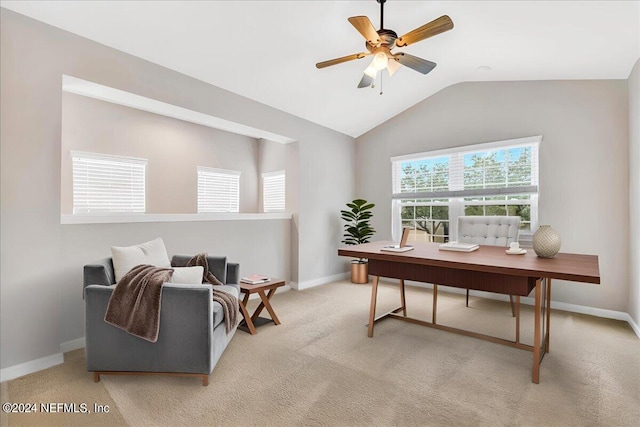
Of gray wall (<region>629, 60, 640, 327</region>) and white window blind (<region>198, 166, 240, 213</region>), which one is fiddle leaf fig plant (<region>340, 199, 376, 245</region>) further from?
gray wall (<region>629, 60, 640, 327</region>)

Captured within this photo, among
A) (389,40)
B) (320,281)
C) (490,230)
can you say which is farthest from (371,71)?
(320,281)

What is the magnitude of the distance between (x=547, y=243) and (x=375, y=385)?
164cm

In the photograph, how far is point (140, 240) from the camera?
10.7 feet

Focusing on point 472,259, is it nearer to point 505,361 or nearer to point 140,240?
point 505,361

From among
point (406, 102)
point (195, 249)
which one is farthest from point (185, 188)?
point (406, 102)

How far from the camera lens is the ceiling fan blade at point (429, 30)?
2.12 metres

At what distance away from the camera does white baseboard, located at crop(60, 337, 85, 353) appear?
2701mm

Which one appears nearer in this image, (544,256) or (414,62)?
(544,256)

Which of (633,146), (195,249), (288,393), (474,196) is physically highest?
(633,146)

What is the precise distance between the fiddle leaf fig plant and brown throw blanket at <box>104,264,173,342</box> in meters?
3.50

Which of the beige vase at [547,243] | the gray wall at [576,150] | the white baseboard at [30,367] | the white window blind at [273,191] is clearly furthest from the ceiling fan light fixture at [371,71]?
the white window blind at [273,191]

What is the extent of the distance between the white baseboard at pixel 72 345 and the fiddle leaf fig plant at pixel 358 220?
141 inches

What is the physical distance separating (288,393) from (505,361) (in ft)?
5.62

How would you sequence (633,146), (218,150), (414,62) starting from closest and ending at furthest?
(414,62), (633,146), (218,150)
